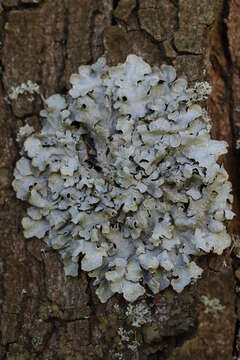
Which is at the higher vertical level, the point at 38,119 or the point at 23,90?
the point at 23,90

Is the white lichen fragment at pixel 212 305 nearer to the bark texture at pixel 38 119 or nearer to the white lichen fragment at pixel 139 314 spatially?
the bark texture at pixel 38 119

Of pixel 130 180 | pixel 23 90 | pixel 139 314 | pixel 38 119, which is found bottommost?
pixel 139 314

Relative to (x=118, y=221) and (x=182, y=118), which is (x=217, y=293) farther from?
(x=182, y=118)

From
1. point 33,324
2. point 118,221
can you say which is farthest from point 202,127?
point 33,324

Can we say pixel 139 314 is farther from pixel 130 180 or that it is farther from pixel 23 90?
pixel 23 90

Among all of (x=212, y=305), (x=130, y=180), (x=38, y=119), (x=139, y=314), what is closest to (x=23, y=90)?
(x=38, y=119)

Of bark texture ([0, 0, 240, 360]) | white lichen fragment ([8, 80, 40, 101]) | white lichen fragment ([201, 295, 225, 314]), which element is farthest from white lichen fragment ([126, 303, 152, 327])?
white lichen fragment ([8, 80, 40, 101])
